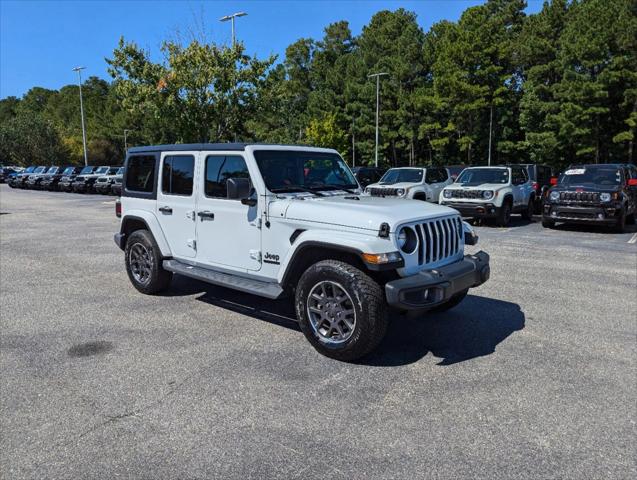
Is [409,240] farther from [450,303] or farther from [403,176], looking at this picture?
[403,176]

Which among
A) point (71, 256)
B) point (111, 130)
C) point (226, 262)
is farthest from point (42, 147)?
point (226, 262)

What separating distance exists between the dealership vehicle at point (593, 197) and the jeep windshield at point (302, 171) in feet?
30.2

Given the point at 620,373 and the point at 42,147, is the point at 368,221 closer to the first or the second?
the point at 620,373

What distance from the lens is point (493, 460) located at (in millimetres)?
2932

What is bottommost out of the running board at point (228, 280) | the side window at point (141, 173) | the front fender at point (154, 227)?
the running board at point (228, 280)

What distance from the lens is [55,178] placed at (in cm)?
3494

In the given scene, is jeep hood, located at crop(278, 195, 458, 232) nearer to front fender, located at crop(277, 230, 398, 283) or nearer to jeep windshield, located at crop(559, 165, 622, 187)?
front fender, located at crop(277, 230, 398, 283)

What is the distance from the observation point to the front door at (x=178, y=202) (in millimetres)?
5797

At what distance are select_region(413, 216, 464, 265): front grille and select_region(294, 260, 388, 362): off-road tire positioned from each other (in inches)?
24.0

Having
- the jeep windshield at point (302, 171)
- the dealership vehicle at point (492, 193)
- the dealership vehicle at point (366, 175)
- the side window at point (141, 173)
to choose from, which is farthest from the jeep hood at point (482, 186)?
the side window at point (141, 173)

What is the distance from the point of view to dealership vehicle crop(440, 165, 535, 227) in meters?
13.7

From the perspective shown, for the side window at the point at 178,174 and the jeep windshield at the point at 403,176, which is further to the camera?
the jeep windshield at the point at 403,176

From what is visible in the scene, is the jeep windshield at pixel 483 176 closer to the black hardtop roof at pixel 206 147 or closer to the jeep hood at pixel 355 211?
the black hardtop roof at pixel 206 147

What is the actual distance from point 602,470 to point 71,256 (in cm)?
934
